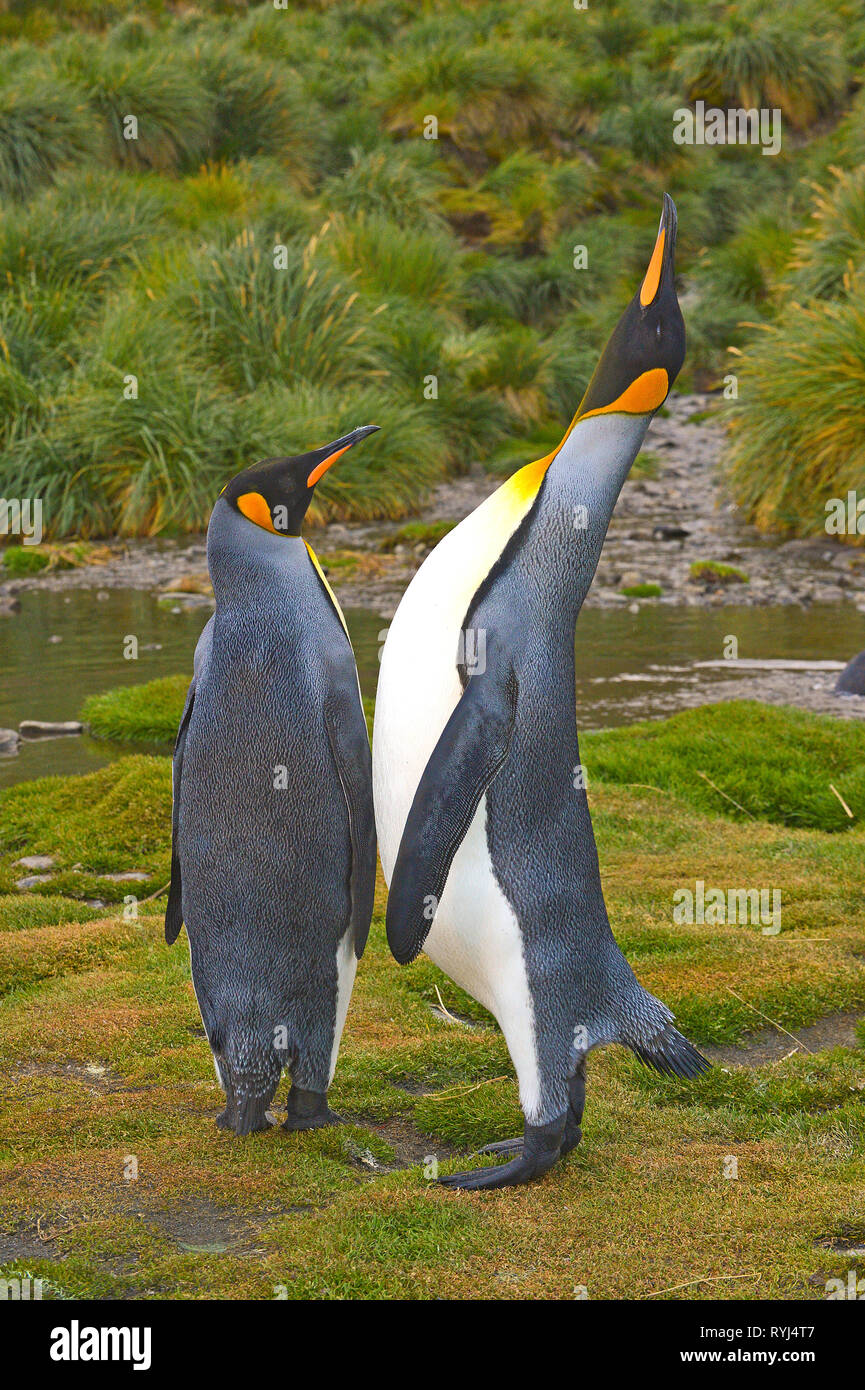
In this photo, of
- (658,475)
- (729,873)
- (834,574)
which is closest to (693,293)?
(658,475)

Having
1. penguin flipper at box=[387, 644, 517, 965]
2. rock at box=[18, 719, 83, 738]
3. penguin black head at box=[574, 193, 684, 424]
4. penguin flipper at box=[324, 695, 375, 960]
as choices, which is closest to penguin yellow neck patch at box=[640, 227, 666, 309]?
penguin black head at box=[574, 193, 684, 424]

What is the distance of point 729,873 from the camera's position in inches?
208

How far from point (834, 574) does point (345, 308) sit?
614 centimetres

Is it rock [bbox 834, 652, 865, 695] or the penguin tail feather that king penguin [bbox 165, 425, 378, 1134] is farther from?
rock [bbox 834, 652, 865, 695]

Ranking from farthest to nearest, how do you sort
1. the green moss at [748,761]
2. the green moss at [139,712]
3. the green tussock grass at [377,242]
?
1. the green tussock grass at [377,242]
2. the green moss at [139,712]
3. the green moss at [748,761]

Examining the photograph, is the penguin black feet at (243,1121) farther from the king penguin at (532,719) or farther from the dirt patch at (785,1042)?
the dirt patch at (785,1042)

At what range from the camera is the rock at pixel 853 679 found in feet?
26.8

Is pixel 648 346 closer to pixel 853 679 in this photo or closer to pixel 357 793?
pixel 357 793

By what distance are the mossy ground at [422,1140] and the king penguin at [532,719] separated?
0.26 metres

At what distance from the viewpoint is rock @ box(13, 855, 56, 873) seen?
571 cm

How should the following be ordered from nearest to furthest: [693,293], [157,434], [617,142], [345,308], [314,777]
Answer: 1. [314,777]
2. [157,434]
3. [345,308]
4. [693,293]
5. [617,142]

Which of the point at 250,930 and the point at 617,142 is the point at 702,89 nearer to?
the point at 617,142

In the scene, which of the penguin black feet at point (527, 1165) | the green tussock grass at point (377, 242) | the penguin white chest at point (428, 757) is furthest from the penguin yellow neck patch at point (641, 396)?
the green tussock grass at point (377, 242)

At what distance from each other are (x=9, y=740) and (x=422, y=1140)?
455 centimetres
